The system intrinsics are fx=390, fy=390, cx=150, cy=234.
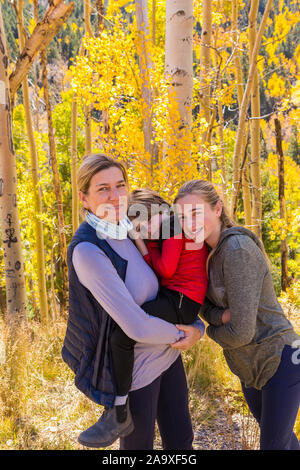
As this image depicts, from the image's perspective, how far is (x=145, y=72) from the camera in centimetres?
408

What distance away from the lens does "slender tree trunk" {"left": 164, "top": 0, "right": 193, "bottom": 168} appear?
3.29 m

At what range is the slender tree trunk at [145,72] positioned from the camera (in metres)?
4.08

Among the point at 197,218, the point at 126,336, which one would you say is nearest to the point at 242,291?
the point at 197,218

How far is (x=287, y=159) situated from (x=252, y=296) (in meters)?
16.2

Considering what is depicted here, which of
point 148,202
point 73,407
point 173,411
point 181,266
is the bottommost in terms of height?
point 73,407

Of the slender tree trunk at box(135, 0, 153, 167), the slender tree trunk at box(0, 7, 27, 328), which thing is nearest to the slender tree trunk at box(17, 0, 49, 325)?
the slender tree trunk at box(0, 7, 27, 328)

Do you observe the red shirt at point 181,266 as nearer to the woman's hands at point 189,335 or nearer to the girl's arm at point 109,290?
the woman's hands at point 189,335

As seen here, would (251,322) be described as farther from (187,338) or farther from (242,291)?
(187,338)

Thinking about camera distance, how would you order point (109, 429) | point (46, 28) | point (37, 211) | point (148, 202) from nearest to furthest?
point (109, 429) → point (148, 202) → point (46, 28) → point (37, 211)

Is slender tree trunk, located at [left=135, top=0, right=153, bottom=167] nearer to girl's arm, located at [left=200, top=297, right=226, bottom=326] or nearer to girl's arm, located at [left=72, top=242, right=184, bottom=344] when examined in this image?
girl's arm, located at [left=200, top=297, right=226, bottom=326]

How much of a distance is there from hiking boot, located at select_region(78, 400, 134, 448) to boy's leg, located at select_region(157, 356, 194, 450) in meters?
0.21

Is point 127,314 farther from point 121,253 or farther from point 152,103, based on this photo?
point 152,103

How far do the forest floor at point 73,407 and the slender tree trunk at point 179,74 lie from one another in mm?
1893

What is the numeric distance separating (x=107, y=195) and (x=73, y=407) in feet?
6.68
